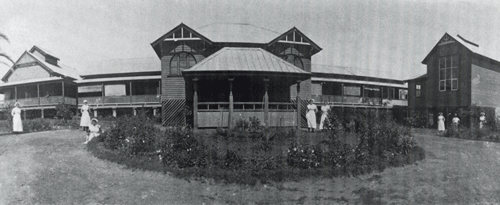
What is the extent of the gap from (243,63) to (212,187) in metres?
9.13

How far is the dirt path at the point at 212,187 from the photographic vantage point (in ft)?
25.3

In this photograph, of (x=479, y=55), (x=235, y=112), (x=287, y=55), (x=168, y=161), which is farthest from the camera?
(x=479, y=55)

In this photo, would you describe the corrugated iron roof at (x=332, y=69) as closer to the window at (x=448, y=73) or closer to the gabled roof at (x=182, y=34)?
the window at (x=448, y=73)

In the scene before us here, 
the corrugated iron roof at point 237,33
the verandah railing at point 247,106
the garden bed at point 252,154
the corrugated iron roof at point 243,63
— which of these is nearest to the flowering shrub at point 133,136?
the garden bed at point 252,154

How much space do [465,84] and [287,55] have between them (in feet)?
48.8

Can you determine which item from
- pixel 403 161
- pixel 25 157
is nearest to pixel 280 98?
pixel 403 161

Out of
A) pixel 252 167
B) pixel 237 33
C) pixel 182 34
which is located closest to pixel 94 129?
pixel 252 167

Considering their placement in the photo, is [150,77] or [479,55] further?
[150,77]

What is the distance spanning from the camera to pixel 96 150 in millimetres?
11352

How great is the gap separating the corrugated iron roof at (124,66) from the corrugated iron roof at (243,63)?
16.9m

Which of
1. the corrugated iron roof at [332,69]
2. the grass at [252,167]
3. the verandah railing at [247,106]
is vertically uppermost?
the corrugated iron roof at [332,69]

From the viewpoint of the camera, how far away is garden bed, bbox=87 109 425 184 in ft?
29.9

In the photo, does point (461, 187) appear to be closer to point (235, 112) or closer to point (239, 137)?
point (239, 137)

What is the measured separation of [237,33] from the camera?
77.9ft
